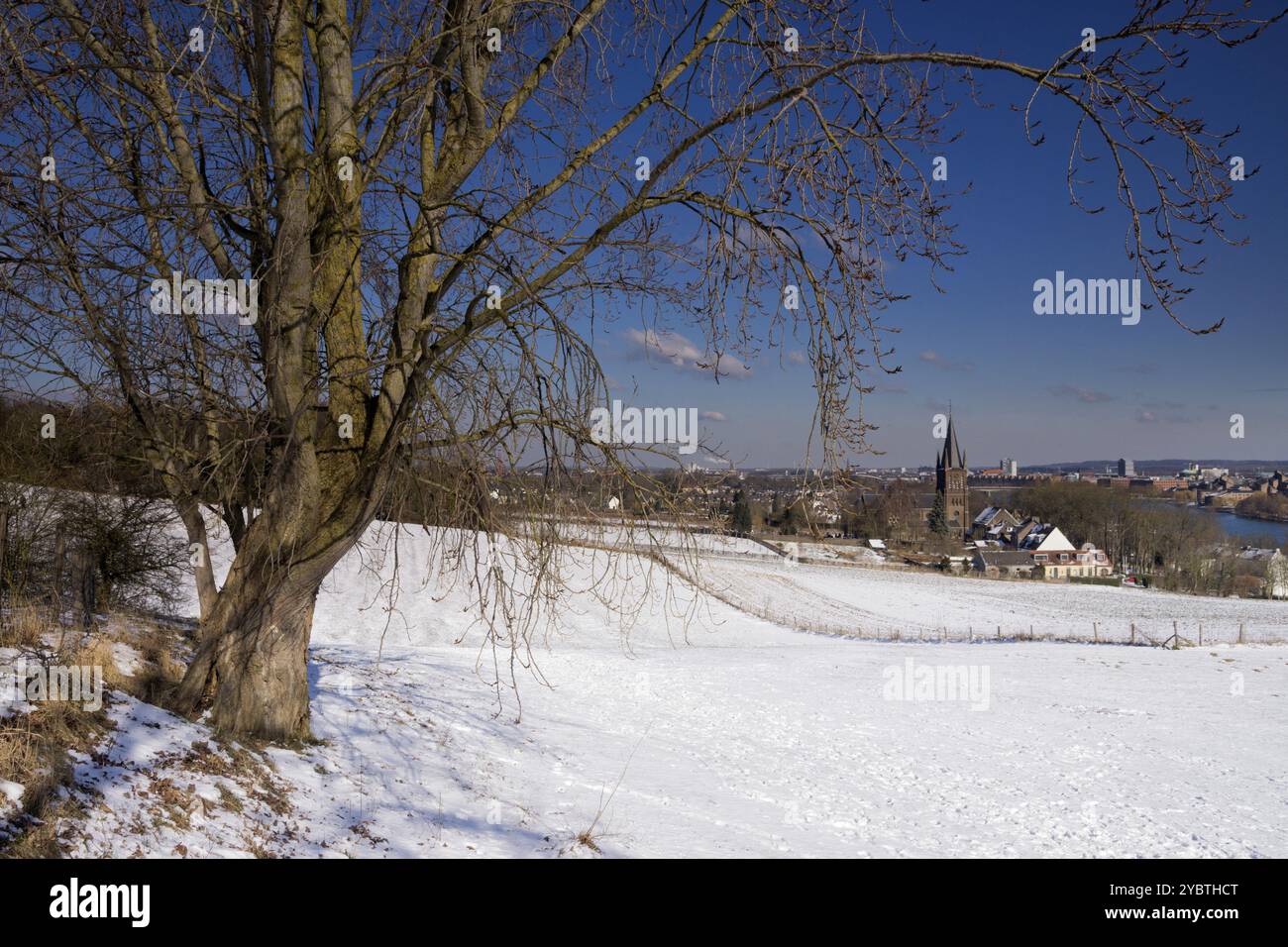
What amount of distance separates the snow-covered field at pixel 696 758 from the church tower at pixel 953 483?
47708 mm

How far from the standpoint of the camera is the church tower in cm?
6831

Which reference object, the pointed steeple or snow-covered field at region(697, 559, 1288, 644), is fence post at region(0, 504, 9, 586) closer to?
snow-covered field at region(697, 559, 1288, 644)

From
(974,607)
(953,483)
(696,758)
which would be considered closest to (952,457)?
(953,483)

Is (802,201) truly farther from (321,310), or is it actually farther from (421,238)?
(321,310)

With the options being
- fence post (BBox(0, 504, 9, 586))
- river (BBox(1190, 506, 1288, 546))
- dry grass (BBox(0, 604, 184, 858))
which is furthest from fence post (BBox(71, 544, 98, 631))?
river (BBox(1190, 506, 1288, 546))

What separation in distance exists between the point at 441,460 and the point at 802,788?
263 inches

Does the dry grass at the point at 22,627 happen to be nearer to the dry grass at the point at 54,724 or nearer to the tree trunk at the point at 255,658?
the dry grass at the point at 54,724

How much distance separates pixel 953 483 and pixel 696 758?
66.0 meters

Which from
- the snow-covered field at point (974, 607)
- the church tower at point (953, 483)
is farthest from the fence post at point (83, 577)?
the church tower at point (953, 483)

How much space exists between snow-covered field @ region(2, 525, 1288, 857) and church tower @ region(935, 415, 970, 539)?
47708 millimetres

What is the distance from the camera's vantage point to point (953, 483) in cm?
6956

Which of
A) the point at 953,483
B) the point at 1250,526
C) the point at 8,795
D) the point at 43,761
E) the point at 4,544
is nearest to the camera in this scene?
the point at 8,795

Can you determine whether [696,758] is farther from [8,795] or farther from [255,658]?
[8,795]

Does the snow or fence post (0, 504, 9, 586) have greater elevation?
fence post (0, 504, 9, 586)
